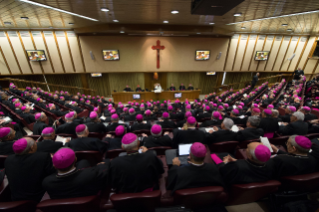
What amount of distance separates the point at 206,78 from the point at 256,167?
12678mm

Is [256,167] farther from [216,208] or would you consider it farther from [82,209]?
[82,209]

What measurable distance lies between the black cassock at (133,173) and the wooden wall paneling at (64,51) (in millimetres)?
11607

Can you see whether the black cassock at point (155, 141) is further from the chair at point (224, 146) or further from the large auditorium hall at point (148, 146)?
the chair at point (224, 146)

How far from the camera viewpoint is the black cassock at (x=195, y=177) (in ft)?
5.29

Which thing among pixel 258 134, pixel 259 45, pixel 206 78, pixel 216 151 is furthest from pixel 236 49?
pixel 216 151

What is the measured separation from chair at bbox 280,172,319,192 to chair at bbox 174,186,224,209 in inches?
39.0

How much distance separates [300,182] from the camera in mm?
1610

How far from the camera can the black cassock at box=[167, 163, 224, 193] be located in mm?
1613

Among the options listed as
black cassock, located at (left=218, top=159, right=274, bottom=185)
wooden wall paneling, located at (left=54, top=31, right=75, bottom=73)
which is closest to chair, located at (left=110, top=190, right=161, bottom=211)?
black cassock, located at (left=218, top=159, right=274, bottom=185)

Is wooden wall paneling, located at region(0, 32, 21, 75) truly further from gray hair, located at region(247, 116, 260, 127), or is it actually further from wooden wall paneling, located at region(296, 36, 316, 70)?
wooden wall paneling, located at region(296, 36, 316, 70)

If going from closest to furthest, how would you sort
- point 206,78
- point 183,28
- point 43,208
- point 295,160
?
1. point 43,208
2. point 295,160
3. point 183,28
4. point 206,78

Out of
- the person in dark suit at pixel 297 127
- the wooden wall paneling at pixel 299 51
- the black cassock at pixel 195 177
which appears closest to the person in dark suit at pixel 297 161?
the black cassock at pixel 195 177

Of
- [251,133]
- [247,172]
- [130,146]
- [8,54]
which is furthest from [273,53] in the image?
[8,54]

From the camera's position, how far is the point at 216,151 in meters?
2.78
